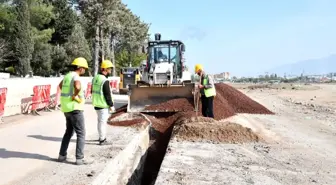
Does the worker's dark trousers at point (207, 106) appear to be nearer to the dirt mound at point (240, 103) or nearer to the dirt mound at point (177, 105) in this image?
the dirt mound at point (177, 105)

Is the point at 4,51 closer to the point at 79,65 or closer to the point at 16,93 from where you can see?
the point at 16,93

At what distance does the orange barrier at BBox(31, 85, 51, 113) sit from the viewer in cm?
1425

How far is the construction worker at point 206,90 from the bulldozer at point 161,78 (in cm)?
182

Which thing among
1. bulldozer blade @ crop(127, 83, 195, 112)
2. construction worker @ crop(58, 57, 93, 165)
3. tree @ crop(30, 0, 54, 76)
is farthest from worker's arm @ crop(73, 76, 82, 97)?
tree @ crop(30, 0, 54, 76)

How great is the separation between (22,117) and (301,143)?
366 inches

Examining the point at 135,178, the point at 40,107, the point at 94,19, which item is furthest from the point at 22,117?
the point at 94,19

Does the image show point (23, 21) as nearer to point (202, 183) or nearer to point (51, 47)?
point (51, 47)

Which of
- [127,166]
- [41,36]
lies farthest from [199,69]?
[41,36]

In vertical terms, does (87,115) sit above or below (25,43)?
below

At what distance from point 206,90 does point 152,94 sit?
299cm

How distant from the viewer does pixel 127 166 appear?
7.48 metres

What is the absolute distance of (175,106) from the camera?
1284cm

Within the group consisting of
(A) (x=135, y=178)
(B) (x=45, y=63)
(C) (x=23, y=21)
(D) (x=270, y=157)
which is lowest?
(A) (x=135, y=178)

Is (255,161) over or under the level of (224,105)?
under
